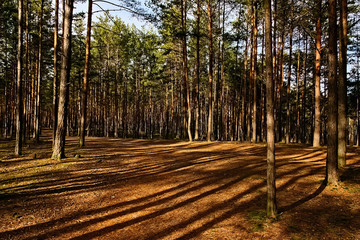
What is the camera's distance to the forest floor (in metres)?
4.45

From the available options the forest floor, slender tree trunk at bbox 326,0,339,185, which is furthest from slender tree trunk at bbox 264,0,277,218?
slender tree trunk at bbox 326,0,339,185

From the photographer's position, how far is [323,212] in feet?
16.3

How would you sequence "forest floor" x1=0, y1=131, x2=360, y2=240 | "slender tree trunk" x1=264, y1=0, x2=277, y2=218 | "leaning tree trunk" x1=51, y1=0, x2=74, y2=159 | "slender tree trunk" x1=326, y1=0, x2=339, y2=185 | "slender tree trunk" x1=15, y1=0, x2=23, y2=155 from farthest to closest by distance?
"slender tree trunk" x1=15, y1=0, x2=23, y2=155, "leaning tree trunk" x1=51, y1=0, x2=74, y2=159, "slender tree trunk" x1=326, y1=0, x2=339, y2=185, "slender tree trunk" x1=264, y1=0, x2=277, y2=218, "forest floor" x1=0, y1=131, x2=360, y2=240

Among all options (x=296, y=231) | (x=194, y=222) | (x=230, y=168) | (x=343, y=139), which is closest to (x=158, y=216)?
(x=194, y=222)

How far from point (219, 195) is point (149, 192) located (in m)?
2.44

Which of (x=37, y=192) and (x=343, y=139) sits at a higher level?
(x=343, y=139)

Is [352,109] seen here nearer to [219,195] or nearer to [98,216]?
[219,195]

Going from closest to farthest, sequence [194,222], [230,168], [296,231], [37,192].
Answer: [296,231]
[194,222]
[37,192]
[230,168]

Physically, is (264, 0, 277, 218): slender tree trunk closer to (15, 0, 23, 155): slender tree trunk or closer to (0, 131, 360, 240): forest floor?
(0, 131, 360, 240): forest floor

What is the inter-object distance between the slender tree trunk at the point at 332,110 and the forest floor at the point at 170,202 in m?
0.56

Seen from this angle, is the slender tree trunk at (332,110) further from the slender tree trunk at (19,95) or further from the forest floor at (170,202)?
the slender tree trunk at (19,95)

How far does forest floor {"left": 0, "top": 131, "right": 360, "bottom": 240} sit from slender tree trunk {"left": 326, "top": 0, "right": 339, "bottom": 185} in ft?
1.82

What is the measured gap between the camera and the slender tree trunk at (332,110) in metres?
6.61

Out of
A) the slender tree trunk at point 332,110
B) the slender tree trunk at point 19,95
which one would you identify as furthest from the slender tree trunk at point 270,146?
the slender tree trunk at point 19,95
